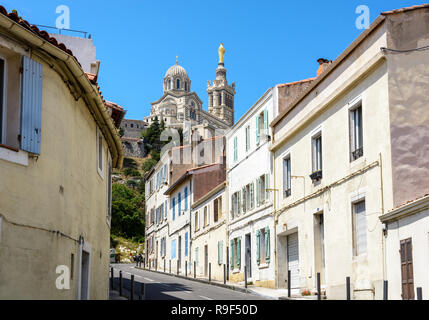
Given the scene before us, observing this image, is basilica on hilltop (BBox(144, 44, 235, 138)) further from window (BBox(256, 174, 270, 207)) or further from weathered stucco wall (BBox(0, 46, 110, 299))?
weathered stucco wall (BBox(0, 46, 110, 299))

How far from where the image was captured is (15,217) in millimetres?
9812

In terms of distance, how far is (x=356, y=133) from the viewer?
19.6 m

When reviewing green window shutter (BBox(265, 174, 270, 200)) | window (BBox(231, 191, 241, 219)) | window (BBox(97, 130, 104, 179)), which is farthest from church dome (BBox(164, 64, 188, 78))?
window (BBox(97, 130, 104, 179))

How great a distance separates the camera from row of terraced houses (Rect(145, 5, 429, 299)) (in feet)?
55.8

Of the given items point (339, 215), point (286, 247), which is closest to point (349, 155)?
point (339, 215)

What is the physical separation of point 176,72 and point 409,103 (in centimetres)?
16995

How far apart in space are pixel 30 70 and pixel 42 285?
3390mm

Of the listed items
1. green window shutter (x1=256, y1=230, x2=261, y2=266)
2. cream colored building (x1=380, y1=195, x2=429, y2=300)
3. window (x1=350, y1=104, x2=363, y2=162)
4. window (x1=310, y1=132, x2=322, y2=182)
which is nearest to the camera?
cream colored building (x1=380, y1=195, x2=429, y2=300)

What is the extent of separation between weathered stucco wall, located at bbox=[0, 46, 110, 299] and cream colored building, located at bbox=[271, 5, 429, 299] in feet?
24.9

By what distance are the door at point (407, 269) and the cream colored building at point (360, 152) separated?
1.13 meters

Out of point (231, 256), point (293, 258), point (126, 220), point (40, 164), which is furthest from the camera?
point (126, 220)

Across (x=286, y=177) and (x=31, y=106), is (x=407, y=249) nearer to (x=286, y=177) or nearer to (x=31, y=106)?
(x=31, y=106)

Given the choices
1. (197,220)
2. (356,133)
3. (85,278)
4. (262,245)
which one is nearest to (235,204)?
(262,245)

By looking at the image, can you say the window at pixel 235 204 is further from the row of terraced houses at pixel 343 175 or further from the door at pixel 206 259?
the door at pixel 206 259
